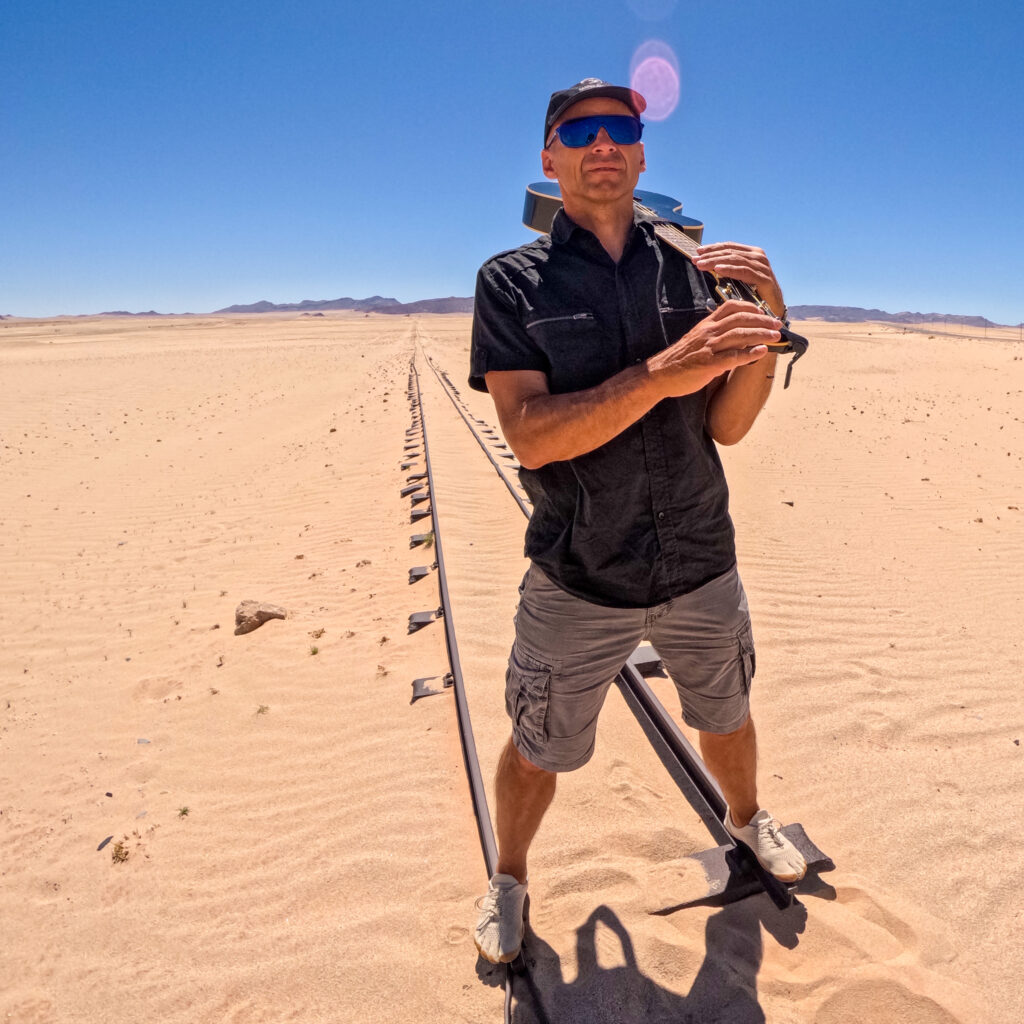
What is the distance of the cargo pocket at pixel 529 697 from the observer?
183 centimetres

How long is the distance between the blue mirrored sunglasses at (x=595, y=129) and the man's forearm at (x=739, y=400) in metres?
0.65

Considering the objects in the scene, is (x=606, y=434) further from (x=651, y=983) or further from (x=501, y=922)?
(x=651, y=983)

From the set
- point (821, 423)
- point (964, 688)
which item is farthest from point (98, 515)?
point (821, 423)

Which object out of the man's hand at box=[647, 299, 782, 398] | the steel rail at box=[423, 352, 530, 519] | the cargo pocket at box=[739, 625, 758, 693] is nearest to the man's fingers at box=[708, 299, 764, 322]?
the man's hand at box=[647, 299, 782, 398]

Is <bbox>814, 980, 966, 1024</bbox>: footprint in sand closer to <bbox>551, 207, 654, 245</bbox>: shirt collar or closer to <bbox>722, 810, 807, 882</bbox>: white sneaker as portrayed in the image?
<bbox>722, 810, 807, 882</bbox>: white sneaker

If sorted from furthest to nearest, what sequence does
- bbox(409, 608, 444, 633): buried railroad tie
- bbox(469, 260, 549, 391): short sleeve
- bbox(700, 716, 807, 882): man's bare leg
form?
bbox(409, 608, 444, 633): buried railroad tie → bbox(700, 716, 807, 882): man's bare leg → bbox(469, 260, 549, 391): short sleeve

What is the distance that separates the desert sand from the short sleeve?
1.87 m

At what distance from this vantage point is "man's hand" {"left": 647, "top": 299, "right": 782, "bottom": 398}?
142 cm

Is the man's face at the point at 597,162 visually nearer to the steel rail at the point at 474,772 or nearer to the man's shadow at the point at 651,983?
the steel rail at the point at 474,772

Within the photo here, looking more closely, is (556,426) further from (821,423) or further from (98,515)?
(821,423)

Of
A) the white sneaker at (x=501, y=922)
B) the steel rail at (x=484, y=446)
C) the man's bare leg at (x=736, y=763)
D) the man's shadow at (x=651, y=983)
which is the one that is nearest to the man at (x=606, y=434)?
the man's bare leg at (x=736, y=763)

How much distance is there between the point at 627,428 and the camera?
1702mm

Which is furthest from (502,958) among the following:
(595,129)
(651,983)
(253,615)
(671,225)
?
(253,615)

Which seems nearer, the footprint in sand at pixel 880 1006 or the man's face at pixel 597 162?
the man's face at pixel 597 162
